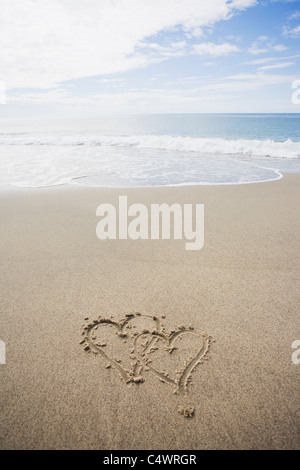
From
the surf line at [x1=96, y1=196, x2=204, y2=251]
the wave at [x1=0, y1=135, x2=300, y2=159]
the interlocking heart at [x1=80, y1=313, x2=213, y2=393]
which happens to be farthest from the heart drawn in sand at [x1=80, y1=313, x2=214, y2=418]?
the wave at [x1=0, y1=135, x2=300, y2=159]

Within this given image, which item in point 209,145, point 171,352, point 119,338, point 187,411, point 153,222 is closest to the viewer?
point 187,411

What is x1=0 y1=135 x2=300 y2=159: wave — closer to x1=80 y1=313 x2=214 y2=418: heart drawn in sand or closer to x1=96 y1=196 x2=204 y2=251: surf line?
x1=96 y1=196 x2=204 y2=251: surf line

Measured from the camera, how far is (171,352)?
2066 mm

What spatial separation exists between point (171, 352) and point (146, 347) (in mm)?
214

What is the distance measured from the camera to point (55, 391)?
1802 mm

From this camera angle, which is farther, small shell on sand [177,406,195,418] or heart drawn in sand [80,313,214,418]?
heart drawn in sand [80,313,214,418]

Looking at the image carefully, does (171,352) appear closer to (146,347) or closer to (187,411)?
(146,347)

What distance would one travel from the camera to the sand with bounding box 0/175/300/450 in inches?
63.1

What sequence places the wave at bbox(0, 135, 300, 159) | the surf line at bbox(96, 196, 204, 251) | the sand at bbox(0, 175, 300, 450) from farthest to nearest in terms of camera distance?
the wave at bbox(0, 135, 300, 159), the surf line at bbox(96, 196, 204, 251), the sand at bbox(0, 175, 300, 450)

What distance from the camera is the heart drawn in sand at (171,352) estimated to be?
1.88 m

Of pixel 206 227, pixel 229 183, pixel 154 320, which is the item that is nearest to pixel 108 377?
pixel 154 320

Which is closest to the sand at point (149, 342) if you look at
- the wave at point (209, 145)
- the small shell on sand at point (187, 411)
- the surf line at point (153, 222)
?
the small shell on sand at point (187, 411)

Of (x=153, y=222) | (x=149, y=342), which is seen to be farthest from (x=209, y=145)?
(x=149, y=342)

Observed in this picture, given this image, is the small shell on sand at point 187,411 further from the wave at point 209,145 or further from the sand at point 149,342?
the wave at point 209,145
